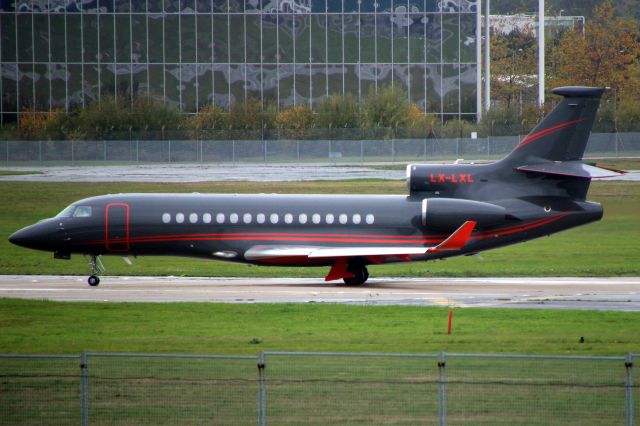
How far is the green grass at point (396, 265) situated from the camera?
122 ft

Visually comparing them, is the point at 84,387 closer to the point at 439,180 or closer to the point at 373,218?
the point at 373,218

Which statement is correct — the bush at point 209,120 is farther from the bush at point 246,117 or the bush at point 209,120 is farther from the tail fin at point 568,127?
the tail fin at point 568,127

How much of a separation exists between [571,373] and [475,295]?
1418 cm

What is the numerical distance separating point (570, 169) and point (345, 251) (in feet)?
23.0

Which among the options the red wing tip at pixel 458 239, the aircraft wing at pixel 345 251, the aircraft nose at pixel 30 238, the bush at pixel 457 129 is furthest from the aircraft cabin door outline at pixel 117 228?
the bush at pixel 457 129

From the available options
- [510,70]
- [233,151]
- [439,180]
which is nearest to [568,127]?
[439,180]

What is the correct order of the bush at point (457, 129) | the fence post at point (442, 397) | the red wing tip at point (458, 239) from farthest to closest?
the bush at point (457, 129) → the red wing tip at point (458, 239) → the fence post at point (442, 397)

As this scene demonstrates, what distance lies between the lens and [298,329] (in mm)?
23891

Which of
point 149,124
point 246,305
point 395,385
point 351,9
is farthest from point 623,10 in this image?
point 395,385

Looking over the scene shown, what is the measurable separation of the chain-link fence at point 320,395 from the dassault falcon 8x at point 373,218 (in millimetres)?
16351

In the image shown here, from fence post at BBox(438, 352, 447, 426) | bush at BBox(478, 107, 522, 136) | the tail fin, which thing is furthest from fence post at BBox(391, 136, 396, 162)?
fence post at BBox(438, 352, 447, 426)

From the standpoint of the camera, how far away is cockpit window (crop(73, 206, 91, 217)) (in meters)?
Result: 33.4

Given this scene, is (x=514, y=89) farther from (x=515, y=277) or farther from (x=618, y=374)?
(x=618, y=374)

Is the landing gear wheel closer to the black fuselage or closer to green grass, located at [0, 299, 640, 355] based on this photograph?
the black fuselage
